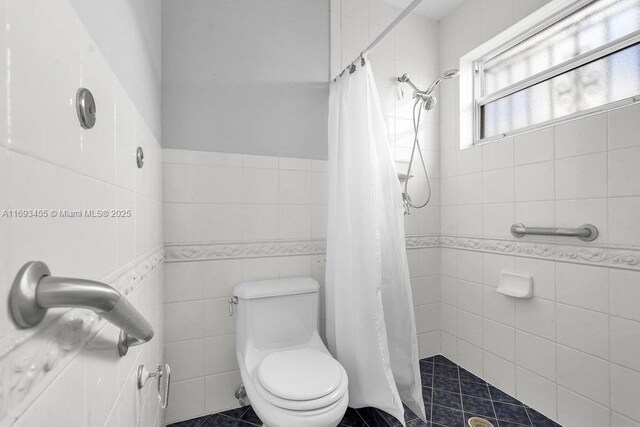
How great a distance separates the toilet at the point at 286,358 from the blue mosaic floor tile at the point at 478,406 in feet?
2.81

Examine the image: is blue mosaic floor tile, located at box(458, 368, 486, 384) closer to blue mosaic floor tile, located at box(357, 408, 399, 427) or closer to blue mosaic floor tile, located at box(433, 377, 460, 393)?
blue mosaic floor tile, located at box(433, 377, 460, 393)

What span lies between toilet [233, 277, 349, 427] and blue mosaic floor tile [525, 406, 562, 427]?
3.52 feet

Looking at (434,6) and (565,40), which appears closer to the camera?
(565,40)

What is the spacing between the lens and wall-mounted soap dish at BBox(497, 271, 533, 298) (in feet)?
5.27

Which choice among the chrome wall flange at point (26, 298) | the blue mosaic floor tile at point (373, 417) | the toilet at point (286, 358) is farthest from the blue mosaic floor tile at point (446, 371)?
the chrome wall flange at point (26, 298)

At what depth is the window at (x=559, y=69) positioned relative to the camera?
1387 millimetres

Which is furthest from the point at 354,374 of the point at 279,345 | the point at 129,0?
the point at 129,0

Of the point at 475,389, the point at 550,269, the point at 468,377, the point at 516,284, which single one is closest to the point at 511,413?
the point at 475,389

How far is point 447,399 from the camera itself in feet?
5.57

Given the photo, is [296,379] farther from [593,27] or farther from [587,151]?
[593,27]

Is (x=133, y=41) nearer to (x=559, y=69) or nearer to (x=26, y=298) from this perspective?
(x=26, y=298)

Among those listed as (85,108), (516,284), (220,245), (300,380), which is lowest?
(300,380)

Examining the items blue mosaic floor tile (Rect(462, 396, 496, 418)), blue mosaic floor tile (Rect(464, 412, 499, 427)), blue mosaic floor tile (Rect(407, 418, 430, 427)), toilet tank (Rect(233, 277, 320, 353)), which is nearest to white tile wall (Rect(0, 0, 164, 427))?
toilet tank (Rect(233, 277, 320, 353))

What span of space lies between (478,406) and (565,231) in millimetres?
1027
